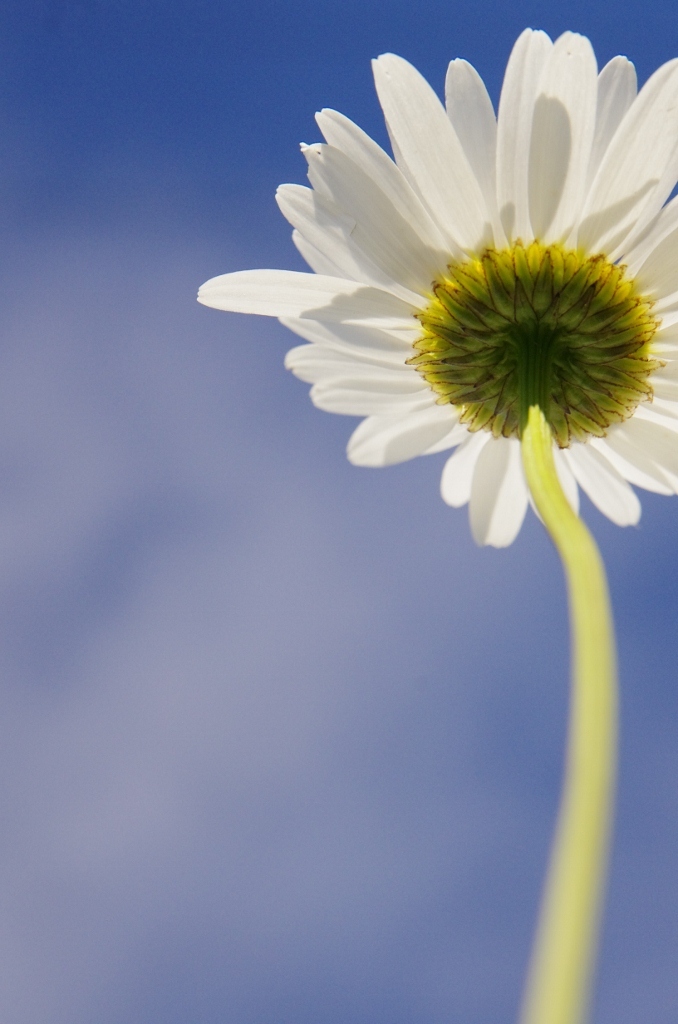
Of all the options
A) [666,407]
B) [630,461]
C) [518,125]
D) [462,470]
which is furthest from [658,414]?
[518,125]

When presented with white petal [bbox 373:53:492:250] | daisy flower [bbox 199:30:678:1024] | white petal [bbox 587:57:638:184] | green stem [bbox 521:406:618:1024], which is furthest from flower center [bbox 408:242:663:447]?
green stem [bbox 521:406:618:1024]

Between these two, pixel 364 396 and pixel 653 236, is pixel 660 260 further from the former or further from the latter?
pixel 364 396

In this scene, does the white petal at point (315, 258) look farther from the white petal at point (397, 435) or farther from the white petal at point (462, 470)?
the white petal at point (462, 470)

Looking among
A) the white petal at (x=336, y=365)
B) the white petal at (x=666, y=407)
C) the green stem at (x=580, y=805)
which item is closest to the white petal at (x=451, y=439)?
the white petal at (x=336, y=365)

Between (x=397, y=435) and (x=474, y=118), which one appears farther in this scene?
(x=397, y=435)

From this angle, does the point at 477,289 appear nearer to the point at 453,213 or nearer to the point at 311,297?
the point at 453,213

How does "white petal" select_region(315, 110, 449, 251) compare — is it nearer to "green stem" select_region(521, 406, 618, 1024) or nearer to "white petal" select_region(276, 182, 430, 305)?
"white petal" select_region(276, 182, 430, 305)
